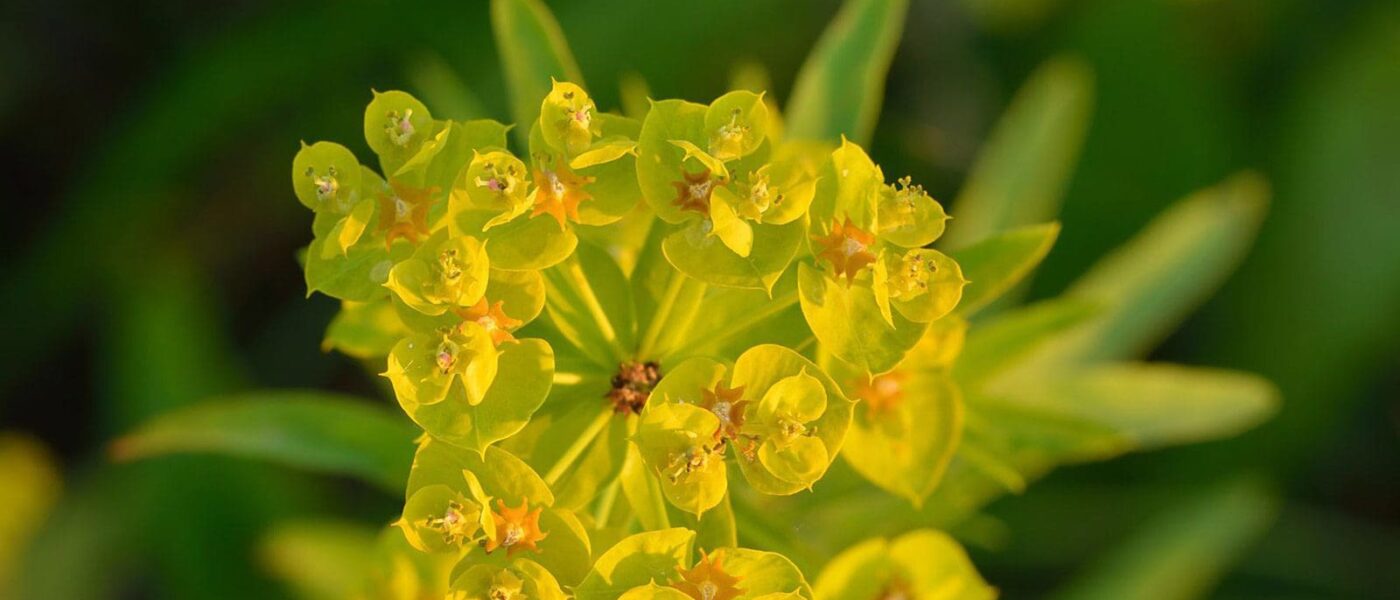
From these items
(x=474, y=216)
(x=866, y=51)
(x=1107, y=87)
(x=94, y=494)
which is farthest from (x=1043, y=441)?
(x=94, y=494)

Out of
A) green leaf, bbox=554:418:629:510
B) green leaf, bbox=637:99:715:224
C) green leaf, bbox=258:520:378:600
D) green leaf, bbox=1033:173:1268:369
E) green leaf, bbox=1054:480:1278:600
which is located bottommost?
green leaf, bbox=1054:480:1278:600

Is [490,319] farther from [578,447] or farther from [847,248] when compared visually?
[847,248]

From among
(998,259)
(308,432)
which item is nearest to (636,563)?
(998,259)

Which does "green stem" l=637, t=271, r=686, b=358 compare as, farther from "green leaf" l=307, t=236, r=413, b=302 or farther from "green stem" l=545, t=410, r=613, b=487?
"green leaf" l=307, t=236, r=413, b=302

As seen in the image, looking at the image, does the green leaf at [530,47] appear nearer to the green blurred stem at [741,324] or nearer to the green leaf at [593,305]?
the green leaf at [593,305]

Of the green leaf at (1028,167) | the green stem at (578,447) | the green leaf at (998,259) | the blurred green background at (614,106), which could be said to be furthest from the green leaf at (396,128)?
the blurred green background at (614,106)

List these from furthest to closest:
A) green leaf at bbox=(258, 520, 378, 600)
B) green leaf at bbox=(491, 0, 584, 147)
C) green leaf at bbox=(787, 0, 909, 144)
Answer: green leaf at bbox=(258, 520, 378, 600)
green leaf at bbox=(787, 0, 909, 144)
green leaf at bbox=(491, 0, 584, 147)

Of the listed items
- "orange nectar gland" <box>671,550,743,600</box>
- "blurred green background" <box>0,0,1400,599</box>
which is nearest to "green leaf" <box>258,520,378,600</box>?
"blurred green background" <box>0,0,1400,599</box>
